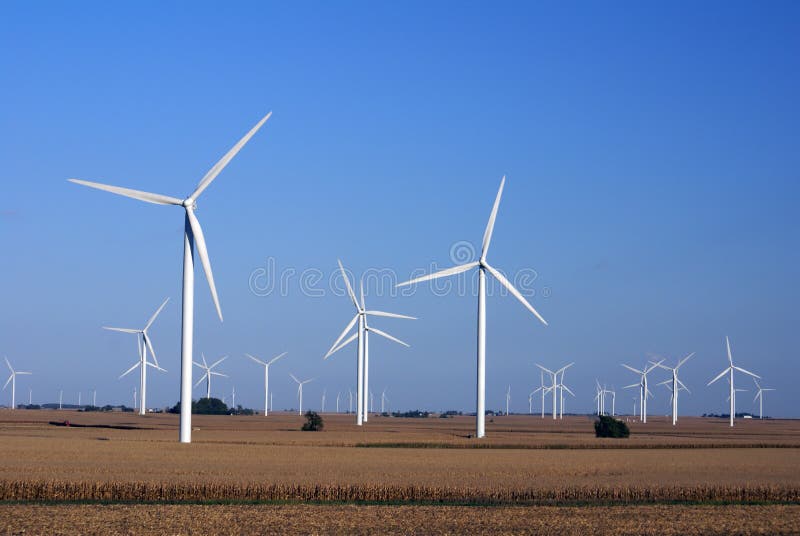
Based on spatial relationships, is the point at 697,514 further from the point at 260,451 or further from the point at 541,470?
the point at 260,451

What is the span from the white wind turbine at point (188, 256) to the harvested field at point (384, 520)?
30.2m

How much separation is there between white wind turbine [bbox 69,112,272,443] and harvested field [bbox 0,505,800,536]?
99.2 feet

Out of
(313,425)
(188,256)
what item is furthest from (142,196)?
(313,425)

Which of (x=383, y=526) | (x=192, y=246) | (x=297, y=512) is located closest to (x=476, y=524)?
(x=383, y=526)

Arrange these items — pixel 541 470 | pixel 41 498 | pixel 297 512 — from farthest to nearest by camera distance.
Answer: pixel 541 470 → pixel 41 498 → pixel 297 512

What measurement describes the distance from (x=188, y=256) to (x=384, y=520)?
1571 inches

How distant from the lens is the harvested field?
35094 millimetres

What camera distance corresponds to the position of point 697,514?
134 ft

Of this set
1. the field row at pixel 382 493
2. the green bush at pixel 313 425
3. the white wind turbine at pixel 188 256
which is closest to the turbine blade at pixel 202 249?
the white wind turbine at pixel 188 256

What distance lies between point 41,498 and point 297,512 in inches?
441

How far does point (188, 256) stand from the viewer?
7438cm

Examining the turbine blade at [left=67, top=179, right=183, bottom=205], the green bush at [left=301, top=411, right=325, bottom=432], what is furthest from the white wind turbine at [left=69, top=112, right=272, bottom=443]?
the green bush at [left=301, top=411, right=325, bottom=432]

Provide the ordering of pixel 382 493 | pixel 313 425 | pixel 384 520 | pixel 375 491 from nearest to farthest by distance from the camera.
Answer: pixel 384 520 < pixel 382 493 < pixel 375 491 < pixel 313 425

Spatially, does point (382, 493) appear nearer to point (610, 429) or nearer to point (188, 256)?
point (188, 256)
